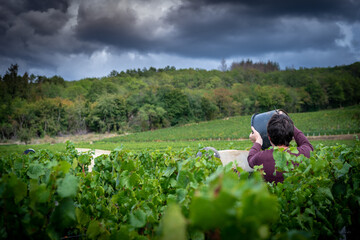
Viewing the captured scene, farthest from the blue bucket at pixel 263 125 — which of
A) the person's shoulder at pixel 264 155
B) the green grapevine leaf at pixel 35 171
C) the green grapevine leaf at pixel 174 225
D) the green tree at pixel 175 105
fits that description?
the green tree at pixel 175 105

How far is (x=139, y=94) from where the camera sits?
80125 millimetres

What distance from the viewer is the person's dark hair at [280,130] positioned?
2812 mm

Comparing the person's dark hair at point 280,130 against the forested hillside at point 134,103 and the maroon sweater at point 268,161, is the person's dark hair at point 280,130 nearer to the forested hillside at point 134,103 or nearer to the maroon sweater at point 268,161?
the maroon sweater at point 268,161

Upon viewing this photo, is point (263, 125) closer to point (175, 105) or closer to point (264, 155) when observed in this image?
point (264, 155)

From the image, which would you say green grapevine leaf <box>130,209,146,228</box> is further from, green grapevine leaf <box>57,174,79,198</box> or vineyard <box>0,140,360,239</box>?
green grapevine leaf <box>57,174,79,198</box>

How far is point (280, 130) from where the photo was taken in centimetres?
282

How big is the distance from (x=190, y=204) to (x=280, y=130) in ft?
6.95

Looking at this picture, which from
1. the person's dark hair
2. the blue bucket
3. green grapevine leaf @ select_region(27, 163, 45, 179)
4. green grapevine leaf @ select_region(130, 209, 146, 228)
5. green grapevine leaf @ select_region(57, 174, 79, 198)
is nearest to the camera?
green grapevine leaf @ select_region(57, 174, 79, 198)

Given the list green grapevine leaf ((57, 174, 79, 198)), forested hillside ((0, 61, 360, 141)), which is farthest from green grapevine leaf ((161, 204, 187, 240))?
forested hillside ((0, 61, 360, 141))

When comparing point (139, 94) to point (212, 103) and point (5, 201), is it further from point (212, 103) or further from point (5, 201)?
point (5, 201)

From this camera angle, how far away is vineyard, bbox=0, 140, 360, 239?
2.10 feet

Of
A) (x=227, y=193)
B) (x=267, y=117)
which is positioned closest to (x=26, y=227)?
(x=227, y=193)

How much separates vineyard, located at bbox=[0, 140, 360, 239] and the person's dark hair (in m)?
0.61

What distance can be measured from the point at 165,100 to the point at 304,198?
77.9m
